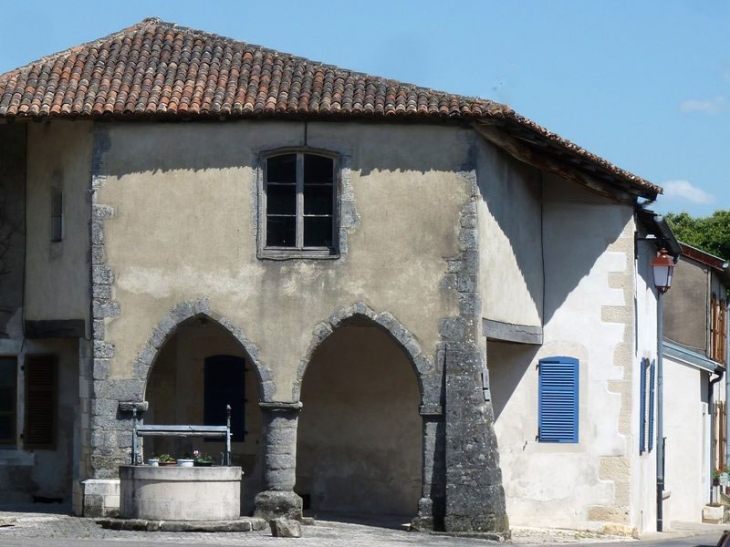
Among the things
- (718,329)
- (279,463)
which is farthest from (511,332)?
(718,329)

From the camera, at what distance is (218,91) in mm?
20875

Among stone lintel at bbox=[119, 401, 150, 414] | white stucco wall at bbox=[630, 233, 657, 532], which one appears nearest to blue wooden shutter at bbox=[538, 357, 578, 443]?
white stucco wall at bbox=[630, 233, 657, 532]

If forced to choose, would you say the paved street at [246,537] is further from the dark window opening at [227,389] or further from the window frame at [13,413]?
the dark window opening at [227,389]

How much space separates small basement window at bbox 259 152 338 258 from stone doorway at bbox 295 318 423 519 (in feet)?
8.13

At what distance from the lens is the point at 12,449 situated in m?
23.0

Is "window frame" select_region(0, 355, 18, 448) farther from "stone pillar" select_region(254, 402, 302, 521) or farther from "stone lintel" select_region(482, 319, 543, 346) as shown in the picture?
"stone lintel" select_region(482, 319, 543, 346)

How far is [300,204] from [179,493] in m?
4.28

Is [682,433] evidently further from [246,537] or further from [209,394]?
[246,537]

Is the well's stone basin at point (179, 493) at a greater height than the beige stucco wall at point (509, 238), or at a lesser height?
lesser

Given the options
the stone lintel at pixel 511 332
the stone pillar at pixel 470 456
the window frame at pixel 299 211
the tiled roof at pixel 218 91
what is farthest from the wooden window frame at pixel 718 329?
the window frame at pixel 299 211

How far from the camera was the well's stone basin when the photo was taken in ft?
61.5

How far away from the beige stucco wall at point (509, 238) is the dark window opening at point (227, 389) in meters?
4.14

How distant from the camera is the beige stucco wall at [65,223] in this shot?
21.0 metres

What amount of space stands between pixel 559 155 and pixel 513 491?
4928 millimetres
